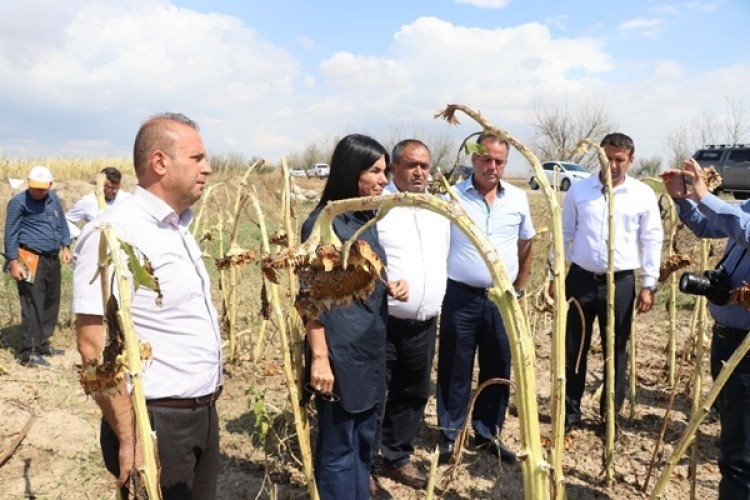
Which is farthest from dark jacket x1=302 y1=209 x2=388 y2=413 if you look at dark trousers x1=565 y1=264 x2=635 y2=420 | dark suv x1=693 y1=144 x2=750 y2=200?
dark suv x1=693 y1=144 x2=750 y2=200

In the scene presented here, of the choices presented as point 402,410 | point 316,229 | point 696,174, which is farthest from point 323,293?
point 402,410

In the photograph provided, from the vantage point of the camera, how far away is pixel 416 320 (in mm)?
3014

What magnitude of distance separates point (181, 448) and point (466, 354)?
2036 mm

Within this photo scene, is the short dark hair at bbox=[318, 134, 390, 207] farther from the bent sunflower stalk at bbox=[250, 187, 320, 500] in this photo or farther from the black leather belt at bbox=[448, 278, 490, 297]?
the black leather belt at bbox=[448, 278, 490, 297]

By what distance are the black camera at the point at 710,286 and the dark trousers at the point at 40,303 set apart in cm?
546

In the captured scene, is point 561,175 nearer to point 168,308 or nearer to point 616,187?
point 616,187

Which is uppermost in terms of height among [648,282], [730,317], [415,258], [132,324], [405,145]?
[405,145]

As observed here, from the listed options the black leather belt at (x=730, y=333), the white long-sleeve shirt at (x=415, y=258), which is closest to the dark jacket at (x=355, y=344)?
the white long-sleeve shirt at (x=415, y=258)

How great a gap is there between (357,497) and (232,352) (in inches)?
101

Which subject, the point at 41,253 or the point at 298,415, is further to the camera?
the point at 41,253

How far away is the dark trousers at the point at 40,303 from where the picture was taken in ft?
17.2

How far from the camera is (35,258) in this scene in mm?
5367

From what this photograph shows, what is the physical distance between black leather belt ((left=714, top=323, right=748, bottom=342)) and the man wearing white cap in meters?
5.33

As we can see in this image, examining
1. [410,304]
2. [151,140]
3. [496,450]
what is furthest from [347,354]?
[496,450]
